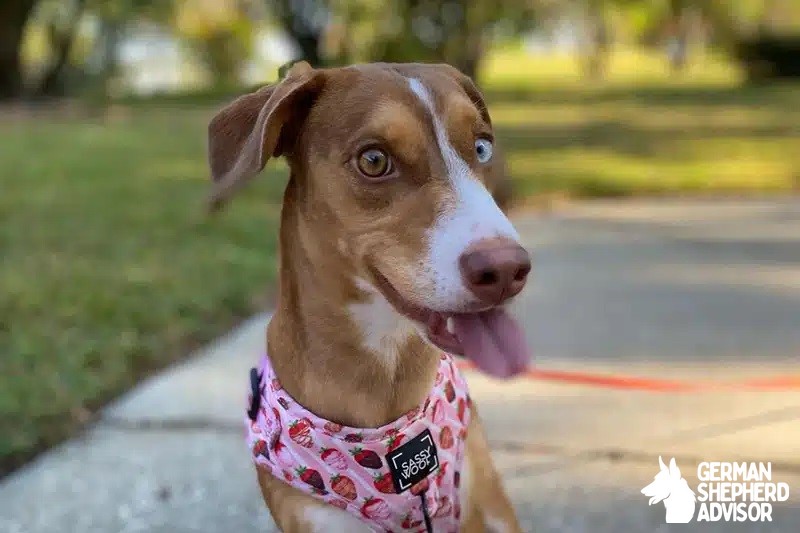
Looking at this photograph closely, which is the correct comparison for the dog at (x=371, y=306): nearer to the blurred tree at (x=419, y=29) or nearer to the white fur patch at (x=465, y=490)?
the white fur patch at (x=465, y=490)

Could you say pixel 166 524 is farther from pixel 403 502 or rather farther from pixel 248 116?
pixel 248 116

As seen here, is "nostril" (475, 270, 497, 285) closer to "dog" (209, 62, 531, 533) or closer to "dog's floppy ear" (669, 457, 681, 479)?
"dog" (209, 62, 531, 533)

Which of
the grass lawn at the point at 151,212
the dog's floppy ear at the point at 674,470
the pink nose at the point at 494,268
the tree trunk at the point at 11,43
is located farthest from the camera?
the tree trunk at the point at 11,43

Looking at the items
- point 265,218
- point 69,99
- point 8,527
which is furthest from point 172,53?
point 8,527

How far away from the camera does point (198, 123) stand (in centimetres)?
1462

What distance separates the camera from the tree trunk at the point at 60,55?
70.0 feet

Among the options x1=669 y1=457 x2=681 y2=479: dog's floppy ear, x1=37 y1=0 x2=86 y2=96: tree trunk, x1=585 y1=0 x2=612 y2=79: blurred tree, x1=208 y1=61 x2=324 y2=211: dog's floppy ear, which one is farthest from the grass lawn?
x1=585 y1=0 x2=612 y2=79: blurred tree

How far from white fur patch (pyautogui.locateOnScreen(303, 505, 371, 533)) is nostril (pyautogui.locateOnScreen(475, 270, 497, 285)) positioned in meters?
0.86

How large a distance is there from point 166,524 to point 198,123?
12.0 meters

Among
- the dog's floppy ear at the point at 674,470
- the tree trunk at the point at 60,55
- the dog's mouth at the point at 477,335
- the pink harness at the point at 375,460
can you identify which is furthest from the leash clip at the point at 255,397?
the tree trunk at the point at 60,55

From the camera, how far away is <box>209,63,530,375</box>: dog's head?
2.08 meters

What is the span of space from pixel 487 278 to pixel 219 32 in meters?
24.2

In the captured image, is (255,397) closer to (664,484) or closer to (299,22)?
(664,484)

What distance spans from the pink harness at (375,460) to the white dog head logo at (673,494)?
3.23 ft
